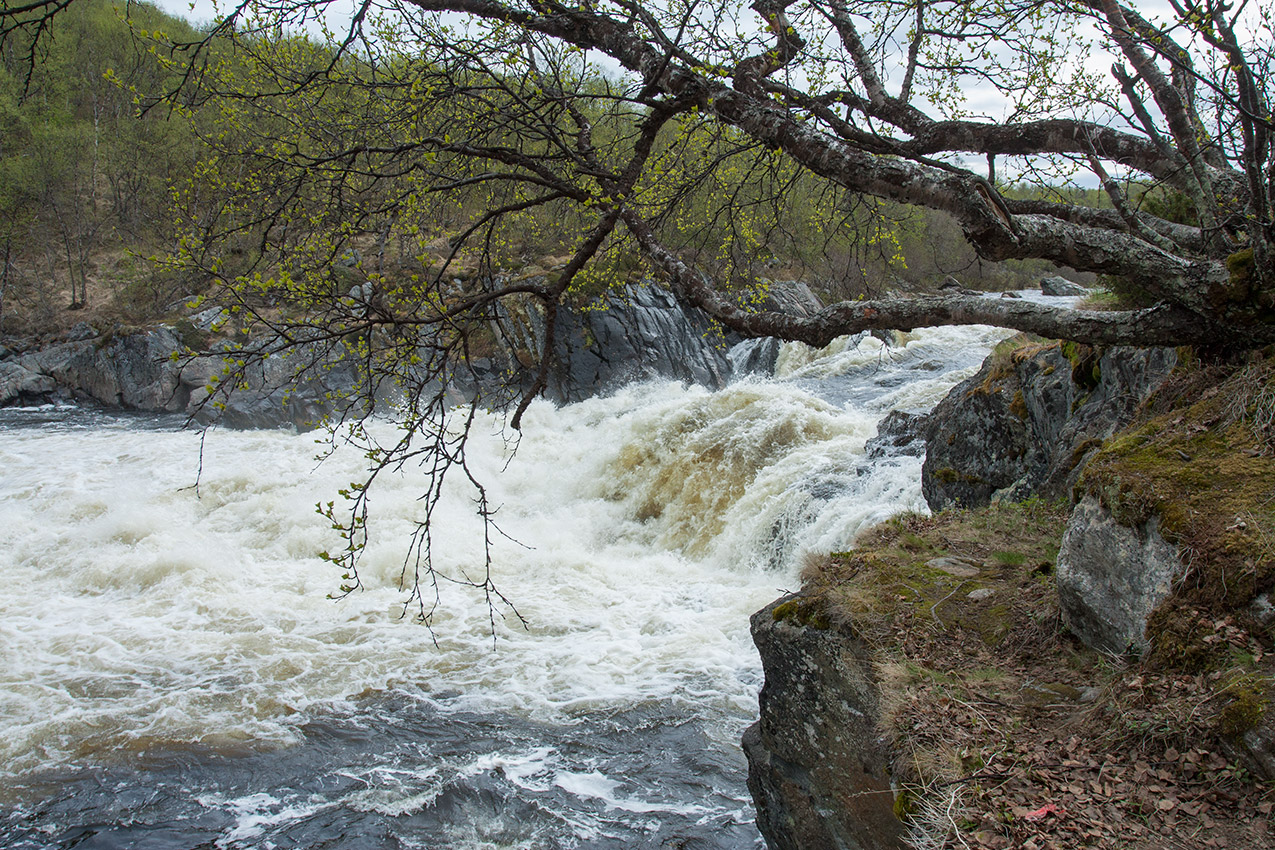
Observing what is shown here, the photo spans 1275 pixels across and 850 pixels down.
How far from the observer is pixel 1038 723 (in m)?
2.82

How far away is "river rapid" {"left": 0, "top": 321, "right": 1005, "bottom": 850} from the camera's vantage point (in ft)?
17.7

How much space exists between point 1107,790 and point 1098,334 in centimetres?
215

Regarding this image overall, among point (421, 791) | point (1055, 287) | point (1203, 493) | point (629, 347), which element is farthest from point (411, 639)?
point (1055, 287)

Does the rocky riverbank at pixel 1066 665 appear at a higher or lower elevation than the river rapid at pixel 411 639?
higher

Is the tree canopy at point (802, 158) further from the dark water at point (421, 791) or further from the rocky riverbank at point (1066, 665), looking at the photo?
the dark water at point (421, 791)

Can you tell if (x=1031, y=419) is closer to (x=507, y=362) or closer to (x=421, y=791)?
(x=421, y=791)

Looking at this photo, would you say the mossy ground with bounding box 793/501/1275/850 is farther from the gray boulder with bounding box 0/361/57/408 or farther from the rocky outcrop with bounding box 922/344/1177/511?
the gray boulder with bounding box 0/361/57/408

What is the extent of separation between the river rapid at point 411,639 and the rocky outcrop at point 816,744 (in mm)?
1148

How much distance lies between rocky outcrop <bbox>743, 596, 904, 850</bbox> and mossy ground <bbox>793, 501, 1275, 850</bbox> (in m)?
0.14

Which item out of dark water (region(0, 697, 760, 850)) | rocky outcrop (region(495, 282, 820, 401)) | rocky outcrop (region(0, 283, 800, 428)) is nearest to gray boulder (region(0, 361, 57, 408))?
rocky outcrop (region(0, 283, 800, 428))

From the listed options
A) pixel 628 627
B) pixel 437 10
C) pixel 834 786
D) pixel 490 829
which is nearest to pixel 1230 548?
pixel 834 786

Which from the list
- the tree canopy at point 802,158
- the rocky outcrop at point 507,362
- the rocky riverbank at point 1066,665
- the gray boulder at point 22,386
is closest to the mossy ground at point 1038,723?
the rocky riverbank at point 1066,665

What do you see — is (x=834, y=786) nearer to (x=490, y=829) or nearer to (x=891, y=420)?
(x=490, y=829)

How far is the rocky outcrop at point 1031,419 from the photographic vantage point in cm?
545
